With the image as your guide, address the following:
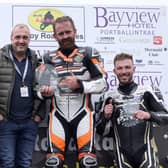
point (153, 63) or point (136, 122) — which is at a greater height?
point (153, 63)

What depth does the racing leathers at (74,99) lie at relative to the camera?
380 centimetres

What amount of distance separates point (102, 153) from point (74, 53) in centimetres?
106

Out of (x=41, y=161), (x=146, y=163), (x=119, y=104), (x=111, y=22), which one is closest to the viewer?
(x=146, y=163)

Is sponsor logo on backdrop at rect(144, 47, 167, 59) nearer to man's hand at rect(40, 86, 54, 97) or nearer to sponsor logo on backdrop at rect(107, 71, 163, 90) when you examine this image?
sponsor logo on backdrop at rect(107, 71, 163, 90)

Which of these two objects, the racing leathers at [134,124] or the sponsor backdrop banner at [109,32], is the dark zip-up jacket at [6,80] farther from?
the racing leathers at [134,124]

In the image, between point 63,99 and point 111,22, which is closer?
point 63,99

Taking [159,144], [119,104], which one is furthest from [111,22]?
[159,144]

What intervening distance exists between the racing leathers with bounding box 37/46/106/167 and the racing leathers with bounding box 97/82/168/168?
0.24 metres

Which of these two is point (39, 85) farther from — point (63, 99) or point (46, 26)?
point (46, 26)

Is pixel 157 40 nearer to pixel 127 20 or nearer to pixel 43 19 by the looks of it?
pixel 127 20

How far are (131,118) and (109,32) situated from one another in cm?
104

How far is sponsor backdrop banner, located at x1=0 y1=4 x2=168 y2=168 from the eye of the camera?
4.38m

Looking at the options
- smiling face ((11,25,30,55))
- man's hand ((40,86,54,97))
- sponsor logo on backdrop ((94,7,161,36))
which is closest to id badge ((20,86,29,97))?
man's hand ((40,86,54,97))

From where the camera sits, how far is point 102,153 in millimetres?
4340
